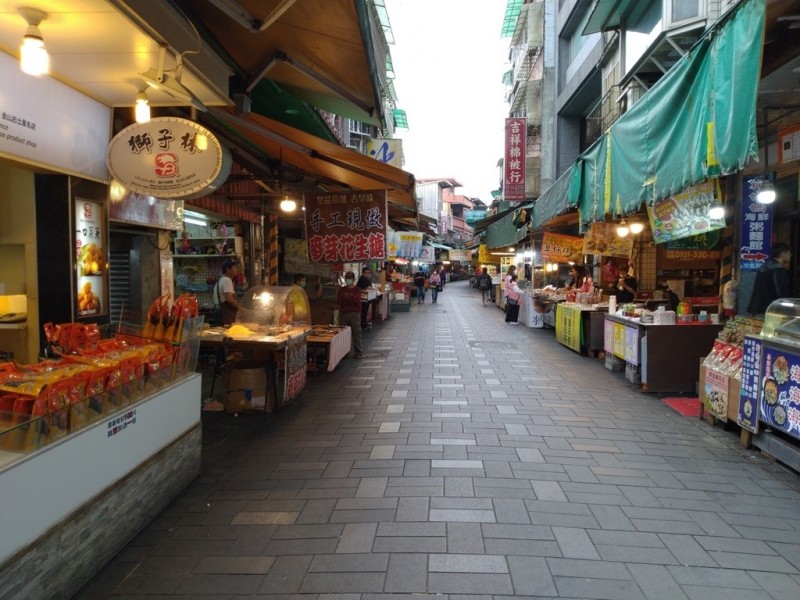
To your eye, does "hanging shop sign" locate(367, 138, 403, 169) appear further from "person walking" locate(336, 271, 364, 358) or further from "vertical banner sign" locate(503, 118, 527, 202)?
"person walking" locate(336, 271, 364, 358)

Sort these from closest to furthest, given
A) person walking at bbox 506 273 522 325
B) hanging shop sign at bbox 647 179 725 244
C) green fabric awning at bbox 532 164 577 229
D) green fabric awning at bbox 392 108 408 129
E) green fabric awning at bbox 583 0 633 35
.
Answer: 1. hanging shop sign at bbox 647 179 725 244
2. green fabric awning at bbox 532 164 577 229
3. green fabric awning at bbox 583 0 633 35
4. person walking at bbox 506 273 522 325
5. green fabric awning at bbox 392 108 408 129

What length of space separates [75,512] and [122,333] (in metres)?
1.86

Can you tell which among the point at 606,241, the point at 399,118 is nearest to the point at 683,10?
the point at 606,241

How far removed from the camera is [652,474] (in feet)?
15.3

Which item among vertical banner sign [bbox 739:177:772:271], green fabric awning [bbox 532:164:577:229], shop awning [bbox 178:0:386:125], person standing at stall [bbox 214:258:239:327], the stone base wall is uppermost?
shop awning [bbox 178:0:386:125]

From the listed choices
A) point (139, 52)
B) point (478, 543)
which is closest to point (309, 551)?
point (478, 543)

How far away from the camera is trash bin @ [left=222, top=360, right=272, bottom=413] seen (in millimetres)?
6617

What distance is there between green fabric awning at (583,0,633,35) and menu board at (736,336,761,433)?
10.4 meters

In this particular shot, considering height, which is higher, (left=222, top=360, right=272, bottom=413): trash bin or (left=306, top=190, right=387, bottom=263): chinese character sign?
(left=306, top=190, right=387, bottom=263): chinese character sign

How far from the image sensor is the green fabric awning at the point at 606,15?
12.5 m

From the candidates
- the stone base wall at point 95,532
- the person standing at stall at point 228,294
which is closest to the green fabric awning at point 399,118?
the person standing at stall at point 228,294

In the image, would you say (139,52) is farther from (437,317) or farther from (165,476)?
(437,317)

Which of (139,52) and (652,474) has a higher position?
(139,52)

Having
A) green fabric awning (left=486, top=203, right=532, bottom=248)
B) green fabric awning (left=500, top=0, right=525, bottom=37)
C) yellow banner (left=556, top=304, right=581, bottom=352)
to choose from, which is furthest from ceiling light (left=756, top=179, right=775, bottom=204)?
green fabric awning (left=500, top=0, right=525, bottom=37)
